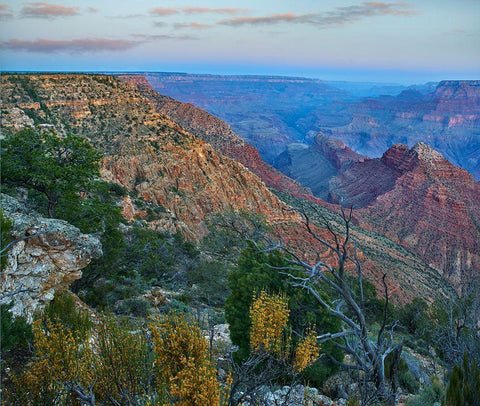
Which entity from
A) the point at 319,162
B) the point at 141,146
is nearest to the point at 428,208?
the point at 141,146

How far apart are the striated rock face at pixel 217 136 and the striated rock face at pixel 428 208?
15634 mm

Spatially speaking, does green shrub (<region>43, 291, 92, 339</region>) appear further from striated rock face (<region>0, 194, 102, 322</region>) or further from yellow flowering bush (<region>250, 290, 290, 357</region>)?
yellow flowering bush (<region>250, 290, 290, 357</region>)

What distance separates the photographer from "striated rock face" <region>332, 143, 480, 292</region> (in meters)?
57.0

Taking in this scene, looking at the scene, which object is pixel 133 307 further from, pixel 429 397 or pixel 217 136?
pixel 217 136

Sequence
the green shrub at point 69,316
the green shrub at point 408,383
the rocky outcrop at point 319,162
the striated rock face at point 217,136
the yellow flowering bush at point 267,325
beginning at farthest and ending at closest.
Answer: the rocky outcrop at point 319,162
the striated rock face at point 217,136
the green shrub at point 408,383
the green shrub at point 69,316
the yellow flowering bush at point 267,325

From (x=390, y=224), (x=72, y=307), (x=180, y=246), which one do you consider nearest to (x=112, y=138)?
(x=180, y=246)

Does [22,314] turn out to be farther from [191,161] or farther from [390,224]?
[390,224]

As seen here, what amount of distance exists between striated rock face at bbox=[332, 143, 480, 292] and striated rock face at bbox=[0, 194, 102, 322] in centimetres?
5495

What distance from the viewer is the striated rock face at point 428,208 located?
57.0m

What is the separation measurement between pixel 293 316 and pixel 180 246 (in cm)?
1735

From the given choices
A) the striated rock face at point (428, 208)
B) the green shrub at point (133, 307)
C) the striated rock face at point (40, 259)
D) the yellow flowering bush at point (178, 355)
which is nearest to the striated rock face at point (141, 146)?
the green shrub at point (133, 307)

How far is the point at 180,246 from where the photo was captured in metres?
26.0

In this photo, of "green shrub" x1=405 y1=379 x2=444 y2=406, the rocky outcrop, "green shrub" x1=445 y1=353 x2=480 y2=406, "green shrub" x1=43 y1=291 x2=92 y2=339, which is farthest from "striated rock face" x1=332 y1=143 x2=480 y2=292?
"green shrub" x1=43 y1=291 x2=92 y2=339

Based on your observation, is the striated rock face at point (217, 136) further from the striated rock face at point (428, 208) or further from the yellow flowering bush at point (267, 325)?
the yellow flowering bush at point (267, 325)
